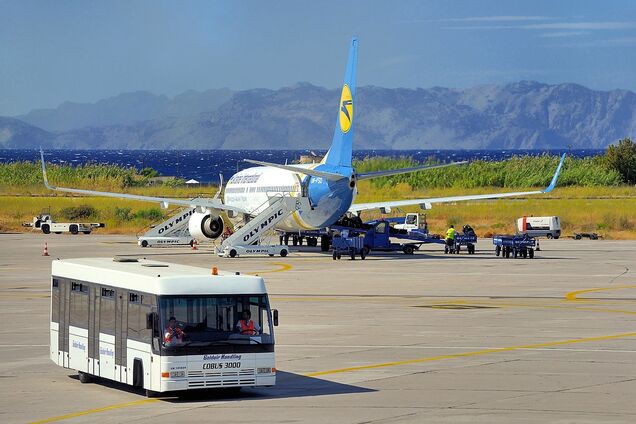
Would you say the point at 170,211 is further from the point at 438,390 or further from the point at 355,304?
the point at 438,390

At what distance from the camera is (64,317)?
90.6 ft

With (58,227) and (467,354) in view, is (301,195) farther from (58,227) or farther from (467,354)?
(467,354)

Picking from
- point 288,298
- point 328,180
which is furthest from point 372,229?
point 288,298

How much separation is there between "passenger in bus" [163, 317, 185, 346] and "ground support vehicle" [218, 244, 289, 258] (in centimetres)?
4932

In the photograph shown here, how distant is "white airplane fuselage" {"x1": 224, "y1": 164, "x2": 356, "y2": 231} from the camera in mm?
72750

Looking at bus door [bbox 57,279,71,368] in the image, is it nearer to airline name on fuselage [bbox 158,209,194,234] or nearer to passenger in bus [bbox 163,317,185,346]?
passenger in bus [bbox 163,317,185,346]

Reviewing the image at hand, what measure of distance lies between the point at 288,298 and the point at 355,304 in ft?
10.9

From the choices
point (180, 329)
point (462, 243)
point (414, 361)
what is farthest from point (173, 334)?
point (462, 243)

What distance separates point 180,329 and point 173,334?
A: 0.76 ft

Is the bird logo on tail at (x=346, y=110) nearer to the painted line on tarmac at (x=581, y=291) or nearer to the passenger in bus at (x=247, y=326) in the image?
the painted line on tarmac at (x=581, y=291)

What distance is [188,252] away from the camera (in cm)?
7938

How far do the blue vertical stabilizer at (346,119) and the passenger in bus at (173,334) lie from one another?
4930 centimetres

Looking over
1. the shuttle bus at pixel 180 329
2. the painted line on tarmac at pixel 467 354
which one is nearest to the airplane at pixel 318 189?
the painted line on tarmac at pixel 467 354

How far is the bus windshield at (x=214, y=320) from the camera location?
23984mm
